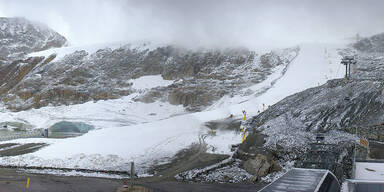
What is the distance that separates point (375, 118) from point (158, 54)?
70.0 meters

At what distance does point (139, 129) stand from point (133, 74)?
166 feet

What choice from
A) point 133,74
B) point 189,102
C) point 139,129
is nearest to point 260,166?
point 139,129

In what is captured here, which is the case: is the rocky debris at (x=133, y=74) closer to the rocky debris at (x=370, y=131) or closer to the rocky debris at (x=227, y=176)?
the rocky debris at (x=370, y=131)

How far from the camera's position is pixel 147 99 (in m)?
59.6

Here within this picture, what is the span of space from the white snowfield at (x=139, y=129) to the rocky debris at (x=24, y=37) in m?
70.7

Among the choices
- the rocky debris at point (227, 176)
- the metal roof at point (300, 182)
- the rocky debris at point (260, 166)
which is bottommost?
the rocky debris at point (227, 176)

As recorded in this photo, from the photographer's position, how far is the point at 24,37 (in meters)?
124

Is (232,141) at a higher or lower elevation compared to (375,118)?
lower

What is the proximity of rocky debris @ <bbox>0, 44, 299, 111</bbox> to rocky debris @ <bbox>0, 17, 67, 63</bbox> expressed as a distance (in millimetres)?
29955

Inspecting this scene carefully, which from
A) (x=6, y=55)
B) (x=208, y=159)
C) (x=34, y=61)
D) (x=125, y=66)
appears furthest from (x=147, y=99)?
(x=6, y=55)

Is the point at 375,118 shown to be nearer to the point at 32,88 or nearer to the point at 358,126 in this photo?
the point at 358,126

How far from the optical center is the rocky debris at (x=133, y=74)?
2431 inches

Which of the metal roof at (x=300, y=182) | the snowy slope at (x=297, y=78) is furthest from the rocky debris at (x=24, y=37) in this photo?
the metal roof at (x=300, y=182)

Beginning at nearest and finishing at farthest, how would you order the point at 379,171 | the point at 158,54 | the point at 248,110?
the point at 379,171 → the point at 248,110 → the point at 158,54
